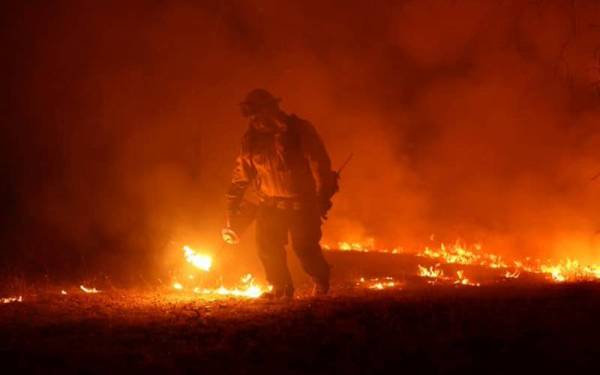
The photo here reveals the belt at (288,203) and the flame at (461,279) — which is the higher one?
the belt at (288,203)

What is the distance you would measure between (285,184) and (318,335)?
2715mm

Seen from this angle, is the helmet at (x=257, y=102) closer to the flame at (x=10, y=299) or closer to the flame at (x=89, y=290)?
the flame at (x=89, y=290)

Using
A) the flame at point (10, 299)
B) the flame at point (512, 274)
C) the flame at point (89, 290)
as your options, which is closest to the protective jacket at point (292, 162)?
the flame at point (89, 290)

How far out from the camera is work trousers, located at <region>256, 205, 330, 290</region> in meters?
7.42

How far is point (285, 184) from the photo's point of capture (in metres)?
7.40

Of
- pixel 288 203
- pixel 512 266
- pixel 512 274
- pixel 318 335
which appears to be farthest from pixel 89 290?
pixel 512 266

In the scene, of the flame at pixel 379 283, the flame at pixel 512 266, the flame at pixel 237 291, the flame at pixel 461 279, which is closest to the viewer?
the flame at pixel 237 291

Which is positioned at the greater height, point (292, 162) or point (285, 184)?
point (292, 162)

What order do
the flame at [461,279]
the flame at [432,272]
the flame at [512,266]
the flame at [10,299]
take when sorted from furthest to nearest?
the flame at [432,272] < the flame at [512,266] < the flame at [461,279] < the flame at [10,299]

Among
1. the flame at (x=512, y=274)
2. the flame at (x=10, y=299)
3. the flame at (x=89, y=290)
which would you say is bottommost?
the flame at (x=10, y=299)

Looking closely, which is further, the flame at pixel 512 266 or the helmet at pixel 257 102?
the flame at pixel 512 266

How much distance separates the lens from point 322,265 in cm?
749

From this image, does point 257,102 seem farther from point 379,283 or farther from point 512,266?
point 512,266

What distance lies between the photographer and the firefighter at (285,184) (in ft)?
24.1
